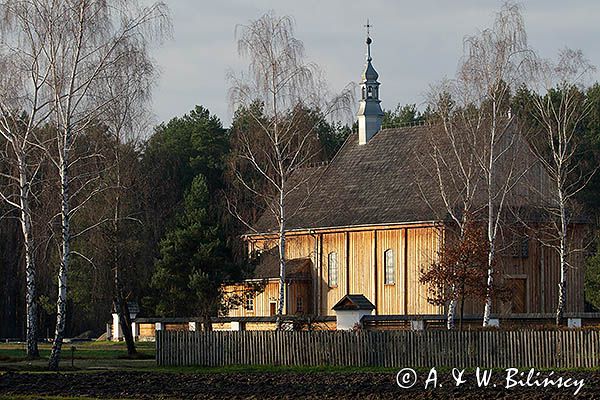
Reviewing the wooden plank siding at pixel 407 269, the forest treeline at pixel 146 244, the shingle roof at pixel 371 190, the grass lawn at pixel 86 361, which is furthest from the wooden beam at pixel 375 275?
the grass lawn at pixel 86 361

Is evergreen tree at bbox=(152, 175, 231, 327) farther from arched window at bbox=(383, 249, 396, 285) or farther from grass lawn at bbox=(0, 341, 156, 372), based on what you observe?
arched window at bbox=(383, 249, 396, 285)

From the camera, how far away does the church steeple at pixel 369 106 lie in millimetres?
63031

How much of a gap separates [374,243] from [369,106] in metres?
9.71

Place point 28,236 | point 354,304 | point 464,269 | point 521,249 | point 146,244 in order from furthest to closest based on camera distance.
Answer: point 521,249
point 146,244
point 354,304
point 464,269
point 28,236

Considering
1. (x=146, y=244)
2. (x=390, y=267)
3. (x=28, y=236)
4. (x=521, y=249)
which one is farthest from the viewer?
(x=390, y=267)

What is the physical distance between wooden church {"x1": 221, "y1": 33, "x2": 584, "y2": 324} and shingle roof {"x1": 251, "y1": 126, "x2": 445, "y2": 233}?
0.06 metres

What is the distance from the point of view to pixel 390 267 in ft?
184

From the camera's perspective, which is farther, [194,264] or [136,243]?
[194,264]

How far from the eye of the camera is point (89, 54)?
3891cm

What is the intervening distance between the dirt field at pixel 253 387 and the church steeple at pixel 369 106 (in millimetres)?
29936

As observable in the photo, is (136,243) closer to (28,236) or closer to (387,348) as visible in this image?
(28,236)

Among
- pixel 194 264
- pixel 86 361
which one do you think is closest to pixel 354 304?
pixel 194 264

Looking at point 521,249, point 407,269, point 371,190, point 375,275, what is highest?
point 371,190

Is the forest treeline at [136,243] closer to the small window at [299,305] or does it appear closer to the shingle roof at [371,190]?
the shingle roof at [371,190]
